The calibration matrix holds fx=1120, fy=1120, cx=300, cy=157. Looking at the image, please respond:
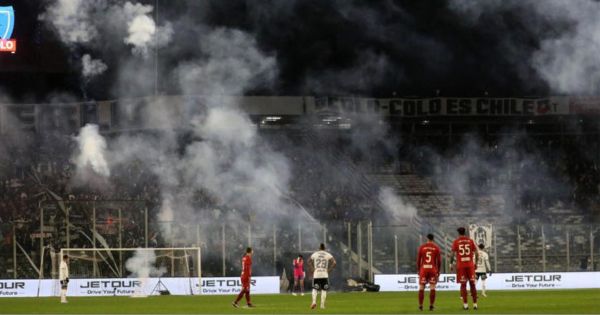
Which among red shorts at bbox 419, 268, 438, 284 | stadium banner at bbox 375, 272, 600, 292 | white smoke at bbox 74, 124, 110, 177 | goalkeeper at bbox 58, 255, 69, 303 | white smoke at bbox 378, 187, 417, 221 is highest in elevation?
white smoke at bbox 74, 124, 110, 177

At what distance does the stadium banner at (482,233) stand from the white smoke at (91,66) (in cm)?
2083

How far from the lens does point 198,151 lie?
2411 inches

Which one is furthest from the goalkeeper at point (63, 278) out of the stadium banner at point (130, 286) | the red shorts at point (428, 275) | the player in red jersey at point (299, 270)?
the red shorts at point (428, 275)

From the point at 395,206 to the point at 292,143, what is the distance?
7.11 metres

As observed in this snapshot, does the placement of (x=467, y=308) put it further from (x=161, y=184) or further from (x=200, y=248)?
(x=161, y=184)

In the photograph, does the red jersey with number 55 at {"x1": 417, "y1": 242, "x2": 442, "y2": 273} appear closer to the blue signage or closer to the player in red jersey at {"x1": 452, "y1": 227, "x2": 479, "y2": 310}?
the player in red jersey at {"x1": 452, "y1": 227, "x2": 479, "y2": 310}

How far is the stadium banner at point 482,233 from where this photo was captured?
175 ft

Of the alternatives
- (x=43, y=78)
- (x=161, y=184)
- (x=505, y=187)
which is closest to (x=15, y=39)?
(x=43, y=78)

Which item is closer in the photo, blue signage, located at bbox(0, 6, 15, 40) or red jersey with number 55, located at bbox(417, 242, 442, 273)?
red jersey with number 55, located at bbox(417, 242, 442, 273)

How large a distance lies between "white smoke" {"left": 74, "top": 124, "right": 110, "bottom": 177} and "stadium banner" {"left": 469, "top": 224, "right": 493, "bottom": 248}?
19376 mm

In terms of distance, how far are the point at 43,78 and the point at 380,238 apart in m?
20.3

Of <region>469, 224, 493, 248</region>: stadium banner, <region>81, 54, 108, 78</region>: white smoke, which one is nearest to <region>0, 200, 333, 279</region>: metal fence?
<region>469, 224, 493, 248</region>: stadium banner

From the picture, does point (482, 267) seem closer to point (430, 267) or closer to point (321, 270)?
point (321, 270)

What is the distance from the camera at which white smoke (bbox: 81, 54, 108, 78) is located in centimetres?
5672
